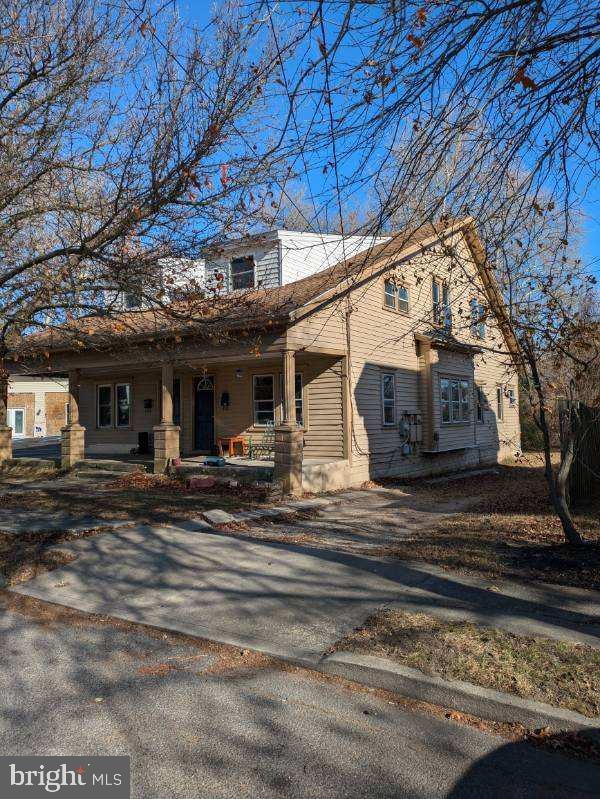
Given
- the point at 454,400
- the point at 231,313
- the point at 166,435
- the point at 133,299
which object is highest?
the point at 133,299

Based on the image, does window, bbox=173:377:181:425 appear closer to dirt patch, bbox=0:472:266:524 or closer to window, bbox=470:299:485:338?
dirt patch, bbox=0:472:266:524

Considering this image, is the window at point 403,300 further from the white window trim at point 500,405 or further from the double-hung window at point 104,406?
the double-hung window at point 104,406

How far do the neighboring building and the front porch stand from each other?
71.6 ft

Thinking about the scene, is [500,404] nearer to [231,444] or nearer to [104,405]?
[231,444]

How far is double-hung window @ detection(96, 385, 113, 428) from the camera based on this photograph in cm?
2158

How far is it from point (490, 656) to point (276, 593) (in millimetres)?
2372

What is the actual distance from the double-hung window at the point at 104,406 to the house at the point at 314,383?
0.04 metres

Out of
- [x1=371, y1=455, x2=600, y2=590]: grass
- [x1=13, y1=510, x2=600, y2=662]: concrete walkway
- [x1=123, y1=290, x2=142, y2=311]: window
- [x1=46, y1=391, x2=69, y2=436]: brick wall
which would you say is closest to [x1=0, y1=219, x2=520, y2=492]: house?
[x1=123, y1=290, x2=142, y2=311]: window

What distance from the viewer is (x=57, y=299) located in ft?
25.9

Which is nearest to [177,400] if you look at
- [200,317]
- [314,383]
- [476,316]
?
[314,383]

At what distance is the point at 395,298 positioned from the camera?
710 inches

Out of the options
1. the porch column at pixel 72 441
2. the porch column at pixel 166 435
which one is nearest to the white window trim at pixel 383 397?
the porch column at pixel 166 435

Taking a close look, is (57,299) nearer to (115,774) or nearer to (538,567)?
(115,774)

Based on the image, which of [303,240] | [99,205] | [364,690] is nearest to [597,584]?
[364,690]
